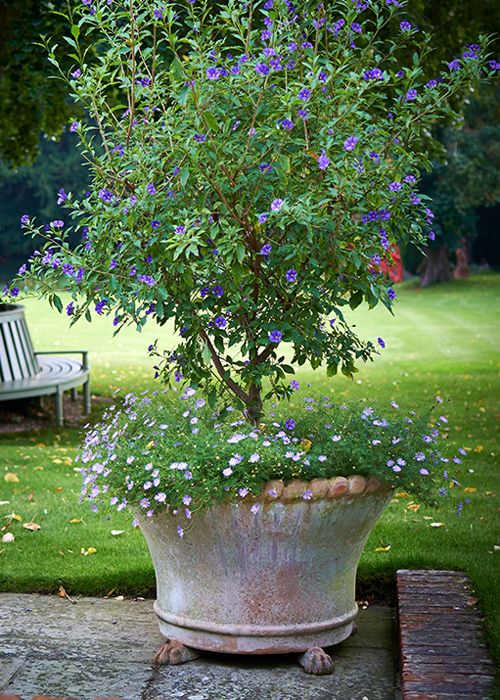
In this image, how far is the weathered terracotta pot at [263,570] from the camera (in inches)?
149

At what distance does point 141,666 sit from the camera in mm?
3951

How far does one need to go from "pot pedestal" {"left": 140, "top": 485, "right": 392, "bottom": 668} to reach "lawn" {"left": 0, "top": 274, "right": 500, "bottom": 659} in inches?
24.3

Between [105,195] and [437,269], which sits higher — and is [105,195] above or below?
above

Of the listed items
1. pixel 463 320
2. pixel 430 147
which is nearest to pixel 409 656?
pixel 430 147

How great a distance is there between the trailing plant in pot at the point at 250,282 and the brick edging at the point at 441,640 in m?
0.31

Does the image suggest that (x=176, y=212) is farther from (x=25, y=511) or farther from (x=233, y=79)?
(x=25, y=511)

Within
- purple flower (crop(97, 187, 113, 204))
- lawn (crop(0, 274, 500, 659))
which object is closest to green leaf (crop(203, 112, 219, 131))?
purple flower (crop(97, 187, 113, 204))

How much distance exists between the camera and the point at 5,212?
164ft

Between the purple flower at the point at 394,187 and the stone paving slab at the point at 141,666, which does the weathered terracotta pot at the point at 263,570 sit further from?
the purple flower at the point at 394,187

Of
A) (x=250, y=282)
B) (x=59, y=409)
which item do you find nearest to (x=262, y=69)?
(x=250, y=282)

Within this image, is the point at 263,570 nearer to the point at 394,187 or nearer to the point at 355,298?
the point at 355,298

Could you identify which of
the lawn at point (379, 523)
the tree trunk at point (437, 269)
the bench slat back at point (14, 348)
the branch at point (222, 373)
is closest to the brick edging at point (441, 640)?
the lawn at point (379, 523)

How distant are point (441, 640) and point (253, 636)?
2.24ft

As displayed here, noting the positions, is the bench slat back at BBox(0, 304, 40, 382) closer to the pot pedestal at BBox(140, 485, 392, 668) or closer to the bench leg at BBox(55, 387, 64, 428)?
the bench leg at BBox(55, 387, 64, 428)
